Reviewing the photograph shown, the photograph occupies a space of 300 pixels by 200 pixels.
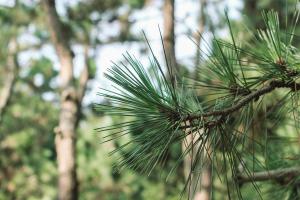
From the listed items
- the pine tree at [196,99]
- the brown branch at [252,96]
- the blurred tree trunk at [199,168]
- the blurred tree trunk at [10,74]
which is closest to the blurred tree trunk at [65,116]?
the blurred tree trunk at [199,168]

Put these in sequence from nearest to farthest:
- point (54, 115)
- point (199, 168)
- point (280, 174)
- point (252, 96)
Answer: point (252, 96), point (199, 168), point (280, 174), point (54, 115)

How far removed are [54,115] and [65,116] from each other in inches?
255

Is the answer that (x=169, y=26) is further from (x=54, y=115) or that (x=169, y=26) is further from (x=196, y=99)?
(x=54, y=115)

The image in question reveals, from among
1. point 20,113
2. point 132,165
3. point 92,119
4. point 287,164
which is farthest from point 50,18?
point 20,113

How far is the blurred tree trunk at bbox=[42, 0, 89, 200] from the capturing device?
3.06 metres

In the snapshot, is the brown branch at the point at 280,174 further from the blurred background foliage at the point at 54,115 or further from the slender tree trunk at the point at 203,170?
the blurred background foliage at the point at 54,115

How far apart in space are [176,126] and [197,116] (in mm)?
67

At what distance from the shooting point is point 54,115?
959cm

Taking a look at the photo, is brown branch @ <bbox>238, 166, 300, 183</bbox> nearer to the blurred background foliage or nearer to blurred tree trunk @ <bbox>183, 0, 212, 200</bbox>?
blurred tree trunk @ <bbox>183, 0, 212, 200</bbox>

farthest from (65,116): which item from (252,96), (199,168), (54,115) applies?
(54,115)

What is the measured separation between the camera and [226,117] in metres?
1.47

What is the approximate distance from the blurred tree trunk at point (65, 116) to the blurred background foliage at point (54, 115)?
1.03m

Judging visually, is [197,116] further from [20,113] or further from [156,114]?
[20,113]

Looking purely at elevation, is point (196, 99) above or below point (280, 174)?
above
